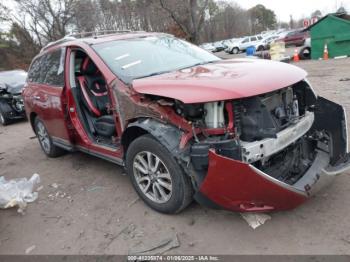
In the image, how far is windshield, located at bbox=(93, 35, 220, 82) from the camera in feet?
12.3

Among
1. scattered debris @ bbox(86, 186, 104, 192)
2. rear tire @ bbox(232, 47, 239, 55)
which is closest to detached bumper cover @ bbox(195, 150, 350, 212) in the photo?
scattered debris @ bbox(86, 186, 104, 192)

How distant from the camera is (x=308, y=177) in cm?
306

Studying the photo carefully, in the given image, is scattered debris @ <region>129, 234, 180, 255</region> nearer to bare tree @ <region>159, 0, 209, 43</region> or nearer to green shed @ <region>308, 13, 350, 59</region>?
green shed @ <region>308, 13, 350, 59</region>

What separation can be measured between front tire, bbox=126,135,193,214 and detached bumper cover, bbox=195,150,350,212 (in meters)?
0.26

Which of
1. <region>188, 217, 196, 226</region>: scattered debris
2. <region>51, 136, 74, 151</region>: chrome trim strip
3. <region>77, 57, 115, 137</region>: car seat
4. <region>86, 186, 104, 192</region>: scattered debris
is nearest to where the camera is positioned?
<region>188, 217, 196, 226</region>: scattered debris

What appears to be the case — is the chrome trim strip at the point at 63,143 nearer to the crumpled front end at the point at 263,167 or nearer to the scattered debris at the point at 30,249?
the scattered debris at the point at 30,249

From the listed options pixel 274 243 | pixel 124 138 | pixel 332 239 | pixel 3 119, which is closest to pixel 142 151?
pixel 124 138

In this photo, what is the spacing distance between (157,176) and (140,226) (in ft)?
1.73

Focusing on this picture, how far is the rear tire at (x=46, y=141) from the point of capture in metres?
5.67

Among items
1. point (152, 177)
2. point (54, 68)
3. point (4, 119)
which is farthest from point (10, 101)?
point (152, 177)

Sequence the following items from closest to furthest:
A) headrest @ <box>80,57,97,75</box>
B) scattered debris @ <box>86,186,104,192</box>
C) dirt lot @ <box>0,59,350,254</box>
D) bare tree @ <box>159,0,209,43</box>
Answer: dirt lot @ <box>0,59,350,254</box>
scattered debris @ <box>86,186,104,192</box>
headrest @ <box>80,57,97,75</box>
bare tree @ <box>159,0,209,43</box>

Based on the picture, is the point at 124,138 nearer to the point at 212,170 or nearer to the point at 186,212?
the point at 186,212

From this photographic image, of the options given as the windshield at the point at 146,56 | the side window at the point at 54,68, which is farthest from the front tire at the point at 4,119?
the windshield at the point at 146,56

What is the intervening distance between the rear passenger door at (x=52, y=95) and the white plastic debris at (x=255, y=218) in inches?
107
